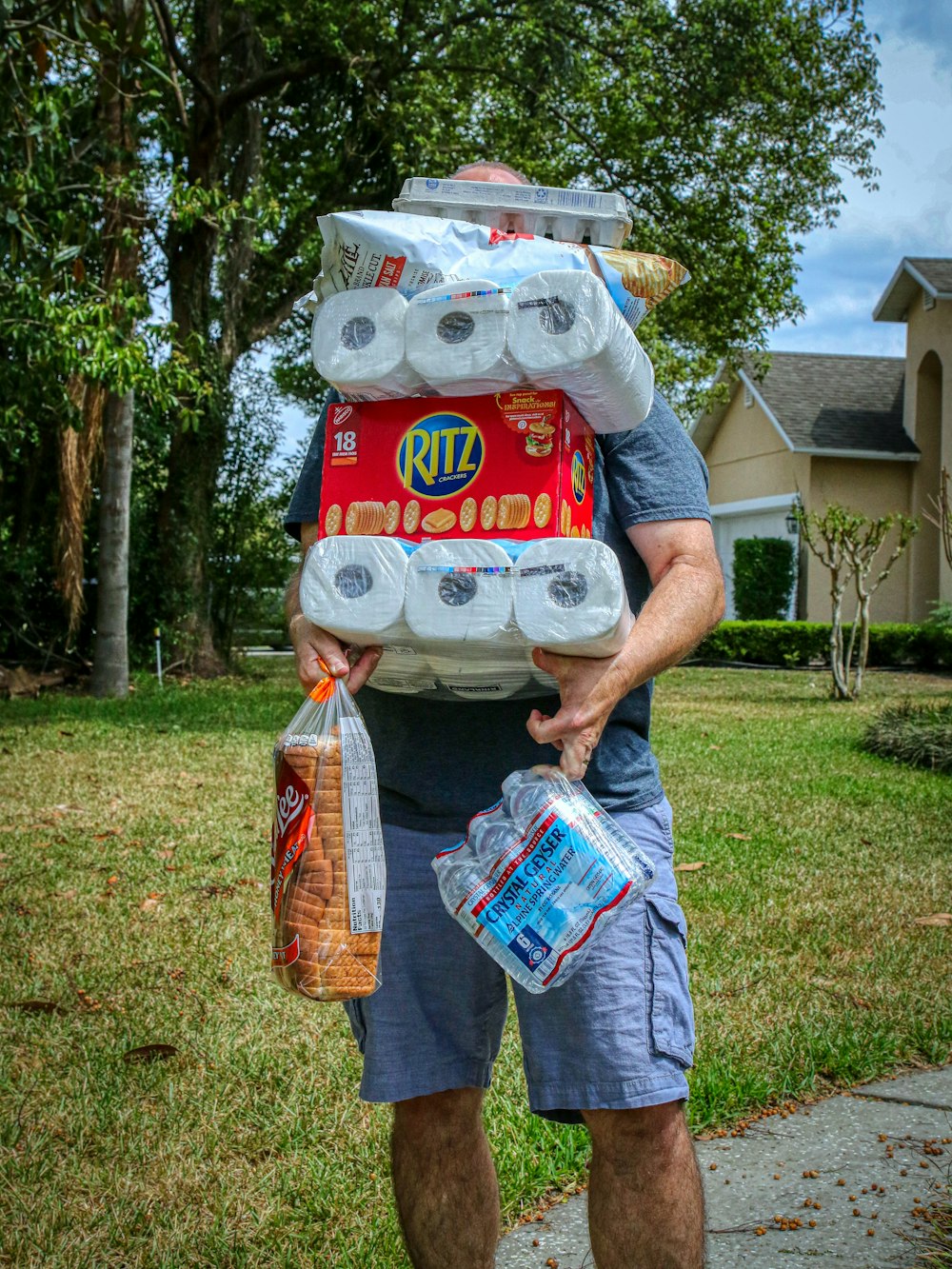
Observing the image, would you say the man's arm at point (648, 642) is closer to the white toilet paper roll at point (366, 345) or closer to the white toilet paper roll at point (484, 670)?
the white toilet paper roll at point (484, 670)

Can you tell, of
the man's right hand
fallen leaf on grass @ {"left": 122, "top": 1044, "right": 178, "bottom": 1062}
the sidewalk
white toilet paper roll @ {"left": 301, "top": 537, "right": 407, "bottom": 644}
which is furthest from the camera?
fallen leaf on grass @ {"left": 122, "top": 1044, "right": 178, "bottom": 1062}

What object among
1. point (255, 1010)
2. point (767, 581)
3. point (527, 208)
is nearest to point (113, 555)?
point (255, 1010)

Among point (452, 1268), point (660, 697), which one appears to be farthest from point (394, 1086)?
point (660, 697)

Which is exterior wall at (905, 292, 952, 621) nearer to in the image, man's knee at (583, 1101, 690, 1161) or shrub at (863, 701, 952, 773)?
shrub at (863, 701, 952, 773)

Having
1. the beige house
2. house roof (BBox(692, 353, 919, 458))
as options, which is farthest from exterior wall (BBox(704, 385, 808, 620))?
house roof (BBox(692, 353, 919, 458))

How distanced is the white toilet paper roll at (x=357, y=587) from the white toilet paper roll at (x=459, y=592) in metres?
0.03

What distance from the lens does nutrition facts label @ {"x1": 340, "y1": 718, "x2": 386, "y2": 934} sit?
195 cm

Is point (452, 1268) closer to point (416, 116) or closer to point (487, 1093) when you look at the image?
point (487, 1093)

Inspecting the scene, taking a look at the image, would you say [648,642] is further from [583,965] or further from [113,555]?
[113,555]

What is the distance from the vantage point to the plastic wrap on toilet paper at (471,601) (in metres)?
1.81

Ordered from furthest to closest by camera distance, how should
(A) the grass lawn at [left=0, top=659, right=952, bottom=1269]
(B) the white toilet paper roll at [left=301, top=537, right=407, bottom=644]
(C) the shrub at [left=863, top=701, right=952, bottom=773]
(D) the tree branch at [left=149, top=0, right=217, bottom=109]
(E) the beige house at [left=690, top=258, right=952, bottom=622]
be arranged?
(E) the beige house at [left=690, top=258, right=952, bottom=622], (D) the tree branch at [left=149, top=0, right=217, bottom=109], (C) the shrub at [left=863, top=701, right=952, bottom=773], (A) the grass lawn at [left=0, top=659, right=952, bottom=1269], (B) the white toilet paper roll at [left=301, top=537, right=407, bottom=644]

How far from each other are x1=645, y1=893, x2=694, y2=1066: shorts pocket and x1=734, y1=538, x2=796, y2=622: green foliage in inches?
900

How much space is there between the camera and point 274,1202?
2811 mm

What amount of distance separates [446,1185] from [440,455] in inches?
52.1
